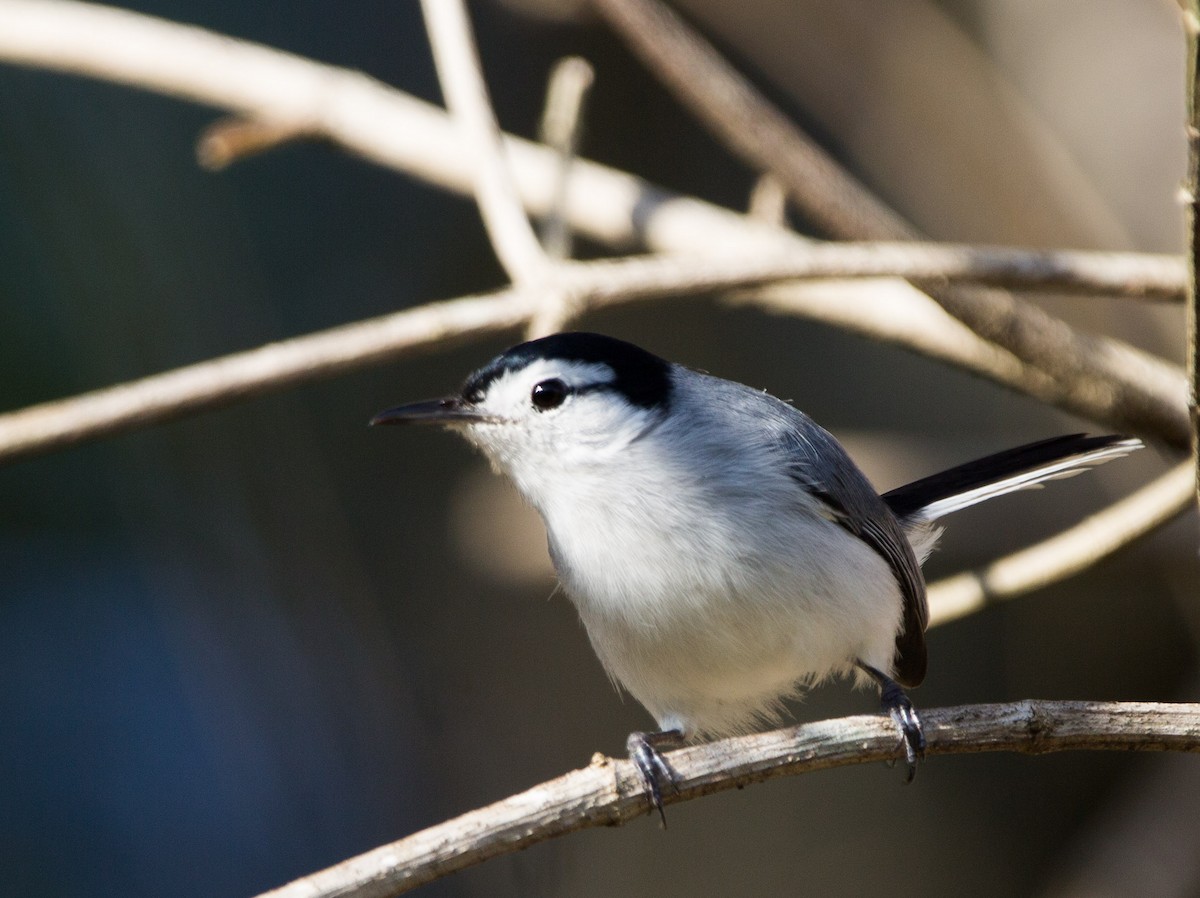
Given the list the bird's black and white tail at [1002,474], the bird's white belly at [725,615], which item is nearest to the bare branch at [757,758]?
the bird's white belly at [725,615]

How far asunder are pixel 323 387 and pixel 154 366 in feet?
2.31

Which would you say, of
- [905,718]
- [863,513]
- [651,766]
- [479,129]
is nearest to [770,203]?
[479,129]

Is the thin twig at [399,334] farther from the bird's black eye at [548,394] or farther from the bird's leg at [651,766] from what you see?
the bird's leg at [651,766]

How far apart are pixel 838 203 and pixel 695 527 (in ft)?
2.33

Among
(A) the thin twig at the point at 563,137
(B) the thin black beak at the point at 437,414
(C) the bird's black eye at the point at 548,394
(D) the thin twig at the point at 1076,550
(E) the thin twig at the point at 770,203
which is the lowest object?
(D) the thin twig at the point at 1076,550

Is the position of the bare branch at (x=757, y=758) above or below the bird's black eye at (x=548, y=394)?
below

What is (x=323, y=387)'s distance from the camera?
3.87 meters

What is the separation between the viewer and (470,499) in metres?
3.41

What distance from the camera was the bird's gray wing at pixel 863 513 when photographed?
2051 millimetres

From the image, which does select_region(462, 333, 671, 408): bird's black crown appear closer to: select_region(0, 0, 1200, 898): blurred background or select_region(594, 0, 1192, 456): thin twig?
select_region(594, 0, 1192, 456): thin twig

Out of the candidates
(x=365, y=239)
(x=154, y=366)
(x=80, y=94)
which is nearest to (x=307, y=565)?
(x=154, y=366)

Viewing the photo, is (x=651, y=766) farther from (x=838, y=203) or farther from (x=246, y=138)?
(x=246, y=138)

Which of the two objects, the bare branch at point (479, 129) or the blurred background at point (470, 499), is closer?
the bare branch at point (479, 129)

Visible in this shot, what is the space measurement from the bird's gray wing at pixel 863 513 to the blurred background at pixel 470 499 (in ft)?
2.54
